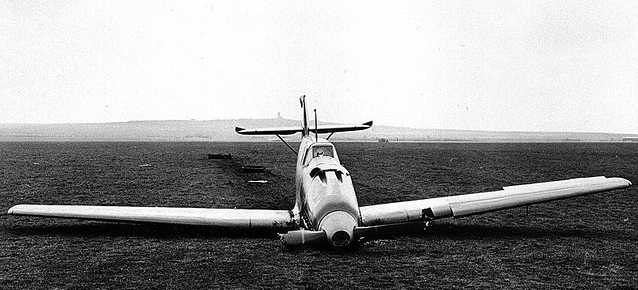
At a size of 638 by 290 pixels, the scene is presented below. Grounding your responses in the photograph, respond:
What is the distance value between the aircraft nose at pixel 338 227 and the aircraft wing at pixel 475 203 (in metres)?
1.43

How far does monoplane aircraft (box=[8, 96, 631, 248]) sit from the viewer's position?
376 inches

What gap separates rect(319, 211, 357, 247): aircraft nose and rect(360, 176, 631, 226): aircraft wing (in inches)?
56.4

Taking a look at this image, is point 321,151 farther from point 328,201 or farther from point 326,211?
point 326,211

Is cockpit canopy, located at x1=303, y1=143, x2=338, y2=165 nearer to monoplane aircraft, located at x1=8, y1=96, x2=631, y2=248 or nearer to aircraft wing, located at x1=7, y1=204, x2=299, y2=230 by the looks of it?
monoplane aircraft, located at x1=8, y1=96, x2=631, y2=248

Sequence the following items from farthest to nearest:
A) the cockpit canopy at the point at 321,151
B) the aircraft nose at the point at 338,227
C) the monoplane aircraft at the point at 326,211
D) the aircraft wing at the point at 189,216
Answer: the cockpit canopy at the point at 321,151
the aircraft wing at the point at 189,216
the monoplane aircraft at the point at 326,211
the aircraft nose at the point at 338,227

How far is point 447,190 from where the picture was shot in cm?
2272

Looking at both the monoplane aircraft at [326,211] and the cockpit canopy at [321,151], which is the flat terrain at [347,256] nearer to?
the monoplane aircraft at [326,211]

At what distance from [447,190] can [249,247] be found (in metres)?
13.8

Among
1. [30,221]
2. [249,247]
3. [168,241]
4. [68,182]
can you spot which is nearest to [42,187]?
[68,182]

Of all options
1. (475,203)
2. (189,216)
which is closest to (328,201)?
(189,216)

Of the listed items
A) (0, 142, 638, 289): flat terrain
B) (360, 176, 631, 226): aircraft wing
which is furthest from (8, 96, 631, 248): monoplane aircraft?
(0, 142, 638, 289): flat terrain

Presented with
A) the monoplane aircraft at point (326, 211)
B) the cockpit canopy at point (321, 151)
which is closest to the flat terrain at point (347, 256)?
the monoplane aircraft at point (326, 211)

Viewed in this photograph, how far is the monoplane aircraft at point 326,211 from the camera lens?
9562mm

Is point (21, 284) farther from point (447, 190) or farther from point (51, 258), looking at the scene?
point (447, 190)
